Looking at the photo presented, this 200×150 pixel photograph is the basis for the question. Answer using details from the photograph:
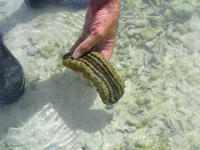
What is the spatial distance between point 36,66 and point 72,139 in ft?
5.43

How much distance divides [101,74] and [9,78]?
149 centimetres

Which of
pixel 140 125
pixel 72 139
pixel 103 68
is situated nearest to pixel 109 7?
pixel 103 68

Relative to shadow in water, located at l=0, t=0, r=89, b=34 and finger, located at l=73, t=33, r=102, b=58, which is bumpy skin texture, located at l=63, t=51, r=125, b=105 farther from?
shadow in water, located at l=0, t=0, r=89, b=34

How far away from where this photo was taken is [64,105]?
3.15m

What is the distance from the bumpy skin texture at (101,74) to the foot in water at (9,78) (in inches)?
37.3

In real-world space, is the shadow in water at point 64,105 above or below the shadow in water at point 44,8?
below

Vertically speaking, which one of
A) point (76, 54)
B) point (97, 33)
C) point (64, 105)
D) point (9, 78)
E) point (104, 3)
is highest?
point (104, 3)

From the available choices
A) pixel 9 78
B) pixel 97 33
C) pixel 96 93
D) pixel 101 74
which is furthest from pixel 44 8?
pixel 101 74

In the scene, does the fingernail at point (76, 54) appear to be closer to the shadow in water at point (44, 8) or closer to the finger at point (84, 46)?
the finger at point (84, 46)

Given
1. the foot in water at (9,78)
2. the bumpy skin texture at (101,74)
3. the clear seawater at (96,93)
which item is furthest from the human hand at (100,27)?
the foot in water at (9,78)

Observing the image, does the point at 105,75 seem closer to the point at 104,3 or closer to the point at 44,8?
the point at 104,3

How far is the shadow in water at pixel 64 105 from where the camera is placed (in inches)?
118

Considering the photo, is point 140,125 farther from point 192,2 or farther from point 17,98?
point 192,2

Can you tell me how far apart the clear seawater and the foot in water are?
0.21 m
